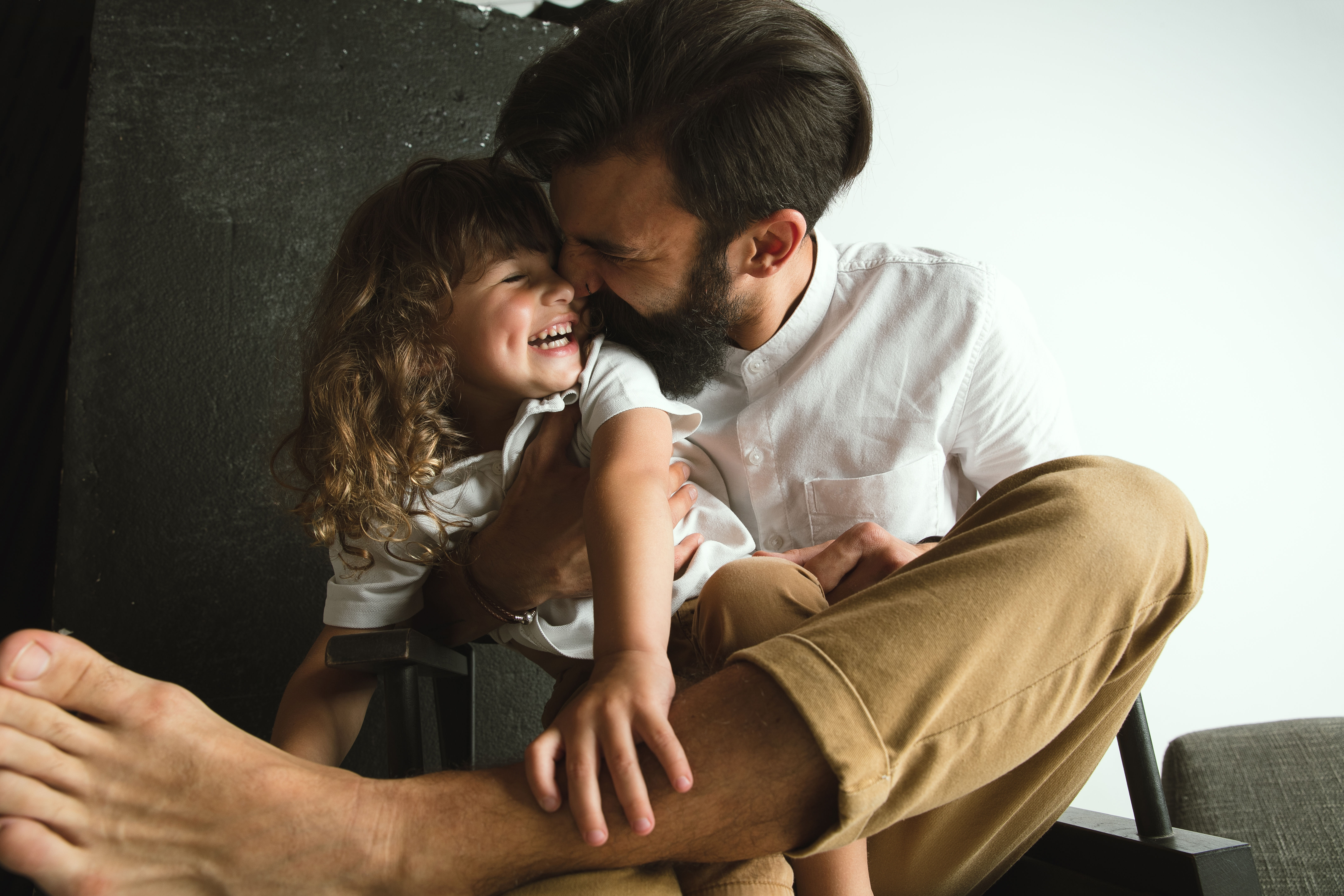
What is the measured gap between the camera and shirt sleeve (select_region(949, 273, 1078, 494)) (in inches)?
46.4

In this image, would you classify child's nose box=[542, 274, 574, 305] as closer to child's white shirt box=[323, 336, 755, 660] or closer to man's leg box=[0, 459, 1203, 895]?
child's white shirt box=[323, 336, 755, 660]

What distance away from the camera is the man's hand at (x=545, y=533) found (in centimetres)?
101

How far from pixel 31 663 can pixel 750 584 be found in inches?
24.2

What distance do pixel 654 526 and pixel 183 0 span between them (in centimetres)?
131

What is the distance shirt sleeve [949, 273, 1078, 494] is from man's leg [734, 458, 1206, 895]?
408 millimetres

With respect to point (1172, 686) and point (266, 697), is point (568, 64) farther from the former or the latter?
point (1172, 686)

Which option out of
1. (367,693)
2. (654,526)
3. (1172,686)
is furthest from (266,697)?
(1172,686)

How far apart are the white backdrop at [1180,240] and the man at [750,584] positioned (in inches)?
36.2

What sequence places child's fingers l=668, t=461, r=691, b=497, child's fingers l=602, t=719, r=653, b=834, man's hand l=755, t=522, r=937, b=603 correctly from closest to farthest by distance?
child's fingers l=602, t=719, r=653, b=834, man's hand l=755, t=522, r=937, b=603, child's fingers l=668, t=461, r=691, b=497

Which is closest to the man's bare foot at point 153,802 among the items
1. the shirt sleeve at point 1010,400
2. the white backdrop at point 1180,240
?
the shirt sleeve at point 1010,400

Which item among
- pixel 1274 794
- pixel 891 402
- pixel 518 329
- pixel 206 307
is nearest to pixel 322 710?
pixel 518 329

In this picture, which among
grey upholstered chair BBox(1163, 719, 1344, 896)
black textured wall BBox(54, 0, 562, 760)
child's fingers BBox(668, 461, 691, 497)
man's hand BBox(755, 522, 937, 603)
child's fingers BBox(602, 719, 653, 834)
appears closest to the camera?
child's fingers BBox(602, 719, 653, 834)

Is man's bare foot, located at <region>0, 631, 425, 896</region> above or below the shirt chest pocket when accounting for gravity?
below

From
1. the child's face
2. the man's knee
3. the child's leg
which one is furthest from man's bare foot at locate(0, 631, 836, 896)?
the child's face
